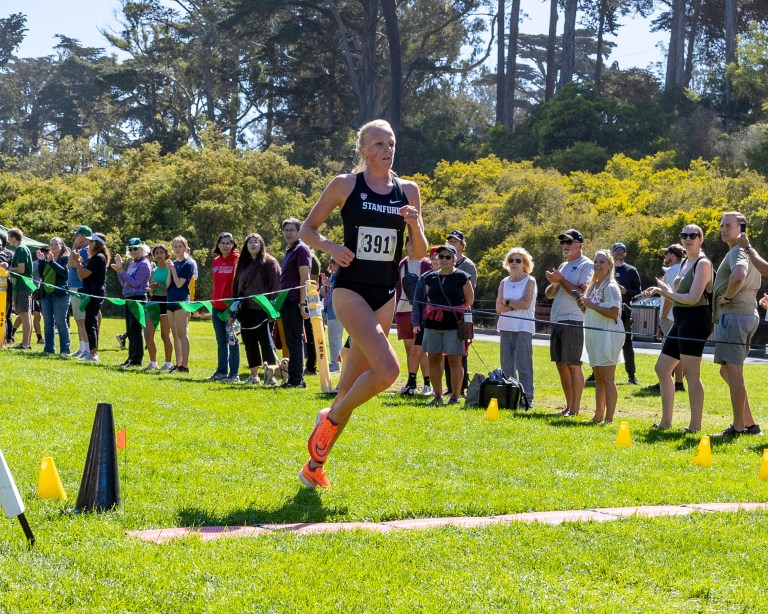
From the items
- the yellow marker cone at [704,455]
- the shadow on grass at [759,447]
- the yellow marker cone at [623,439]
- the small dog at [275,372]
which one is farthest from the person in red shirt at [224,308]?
the yellow marker cone at [704,455]

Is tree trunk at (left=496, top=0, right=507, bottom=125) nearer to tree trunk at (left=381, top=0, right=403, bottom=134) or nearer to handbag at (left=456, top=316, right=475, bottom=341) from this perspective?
tree trunk at (left=381, top=0, right=403, bottom=134)

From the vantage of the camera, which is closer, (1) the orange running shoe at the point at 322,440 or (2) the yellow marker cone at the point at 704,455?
(1) the orange running shoe at the point at 322,440

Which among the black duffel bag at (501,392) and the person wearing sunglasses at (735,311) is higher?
the person wearing sunglasses at (735,311)

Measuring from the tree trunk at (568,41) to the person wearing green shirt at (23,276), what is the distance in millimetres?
40806

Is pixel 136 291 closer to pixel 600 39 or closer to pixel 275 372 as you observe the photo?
pixel 275 372

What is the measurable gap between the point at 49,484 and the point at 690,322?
265 inches

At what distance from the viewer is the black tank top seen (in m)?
6.45

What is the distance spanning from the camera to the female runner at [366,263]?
6.38 m

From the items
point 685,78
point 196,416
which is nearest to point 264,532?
point 196,416

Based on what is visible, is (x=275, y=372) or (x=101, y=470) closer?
(x=101, y=470)

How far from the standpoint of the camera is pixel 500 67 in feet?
196

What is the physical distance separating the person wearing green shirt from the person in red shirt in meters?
3.98

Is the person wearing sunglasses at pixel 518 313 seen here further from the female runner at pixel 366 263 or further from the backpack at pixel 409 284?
the female runner at pixel 366 263

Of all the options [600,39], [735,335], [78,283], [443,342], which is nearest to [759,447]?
[735,335]
